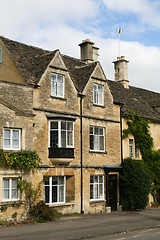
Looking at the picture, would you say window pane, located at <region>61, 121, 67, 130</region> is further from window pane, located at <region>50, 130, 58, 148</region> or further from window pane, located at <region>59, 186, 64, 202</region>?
window pane, located at <region>59, 186, 64, 202</region>

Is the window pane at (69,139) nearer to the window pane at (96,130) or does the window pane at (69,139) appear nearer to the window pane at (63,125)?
the window pane at (63,125)

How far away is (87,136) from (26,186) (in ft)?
20.7

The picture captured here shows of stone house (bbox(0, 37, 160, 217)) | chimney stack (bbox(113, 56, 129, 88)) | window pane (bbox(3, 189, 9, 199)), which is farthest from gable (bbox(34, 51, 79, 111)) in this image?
chimney stack (bbox(113, 56, 129, 88))

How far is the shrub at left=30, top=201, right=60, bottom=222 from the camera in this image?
18438 mm

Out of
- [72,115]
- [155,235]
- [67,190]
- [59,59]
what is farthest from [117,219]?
[59,59]

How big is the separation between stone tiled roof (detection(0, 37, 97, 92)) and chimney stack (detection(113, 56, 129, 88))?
804 cm

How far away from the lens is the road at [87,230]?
14125mm

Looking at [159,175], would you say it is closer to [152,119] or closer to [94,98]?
[152,119]

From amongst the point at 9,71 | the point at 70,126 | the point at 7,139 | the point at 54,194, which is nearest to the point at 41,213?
the point at 54,194

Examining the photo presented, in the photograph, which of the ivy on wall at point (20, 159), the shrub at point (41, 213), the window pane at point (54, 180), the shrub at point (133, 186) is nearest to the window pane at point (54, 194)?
the window pane at point (54, 180)

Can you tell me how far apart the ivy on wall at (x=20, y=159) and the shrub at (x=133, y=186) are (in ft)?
27.0

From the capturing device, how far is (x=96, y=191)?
23562 millimetres

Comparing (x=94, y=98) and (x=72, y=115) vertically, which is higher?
(x=94, y=98)

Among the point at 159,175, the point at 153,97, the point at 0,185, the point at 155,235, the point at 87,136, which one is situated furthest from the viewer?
the point at 153,97
